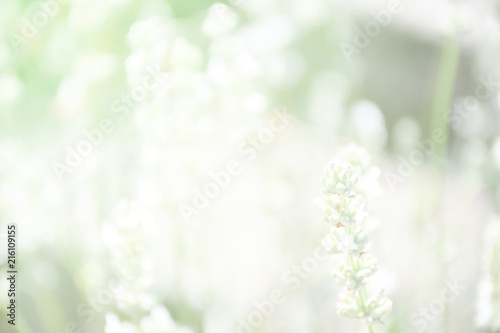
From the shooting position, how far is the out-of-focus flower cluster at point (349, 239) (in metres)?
0.33

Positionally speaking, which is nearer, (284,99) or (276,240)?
(276,240)

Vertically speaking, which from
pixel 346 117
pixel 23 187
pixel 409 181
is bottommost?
pixel 409 181

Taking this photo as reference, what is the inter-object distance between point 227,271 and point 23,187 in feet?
0.75

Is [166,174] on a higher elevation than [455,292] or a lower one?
higher

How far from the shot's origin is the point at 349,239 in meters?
0.33

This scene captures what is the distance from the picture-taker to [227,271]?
66cm

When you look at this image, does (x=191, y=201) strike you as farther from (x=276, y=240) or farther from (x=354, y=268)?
(x=354, y=268)

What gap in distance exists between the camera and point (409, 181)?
81 cm

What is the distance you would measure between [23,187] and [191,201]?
15 centimetres

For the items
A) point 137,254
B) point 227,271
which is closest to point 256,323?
point 227,271

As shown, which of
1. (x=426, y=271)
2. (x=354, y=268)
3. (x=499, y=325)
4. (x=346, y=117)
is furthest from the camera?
(x=346, y=117)

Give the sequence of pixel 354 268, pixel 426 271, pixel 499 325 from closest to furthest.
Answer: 1. pixel 354 268
2. pixel 499 325
3. pixel 426 271

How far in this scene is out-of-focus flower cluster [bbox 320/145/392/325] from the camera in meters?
0.33

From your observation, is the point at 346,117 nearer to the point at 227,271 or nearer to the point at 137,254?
the point at 227,271
